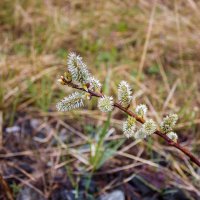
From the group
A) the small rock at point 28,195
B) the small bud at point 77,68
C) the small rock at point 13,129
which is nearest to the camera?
the small bud at point 77,68

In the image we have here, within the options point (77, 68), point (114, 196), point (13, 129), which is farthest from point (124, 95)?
point (13, 129)

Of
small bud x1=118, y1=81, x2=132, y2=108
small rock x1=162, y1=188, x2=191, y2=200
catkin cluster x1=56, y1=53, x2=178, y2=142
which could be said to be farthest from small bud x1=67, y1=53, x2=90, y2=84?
small rock x1=162, y1=188, x2=191, y2=200

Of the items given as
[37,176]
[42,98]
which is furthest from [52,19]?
[37,176]

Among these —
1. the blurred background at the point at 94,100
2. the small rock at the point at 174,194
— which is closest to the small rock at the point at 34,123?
the blurred background at the point at 94,100

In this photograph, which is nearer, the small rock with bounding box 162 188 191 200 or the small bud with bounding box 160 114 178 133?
the small bud with bounding box 160 114 178 133

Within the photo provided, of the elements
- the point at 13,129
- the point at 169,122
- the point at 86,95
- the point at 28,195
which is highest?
the point at 86,95

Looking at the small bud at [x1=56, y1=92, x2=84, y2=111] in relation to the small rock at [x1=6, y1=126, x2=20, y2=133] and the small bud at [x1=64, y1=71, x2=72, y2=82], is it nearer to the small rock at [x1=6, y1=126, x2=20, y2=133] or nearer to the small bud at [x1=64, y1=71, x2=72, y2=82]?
the small bud at [x1=64, y1=71, x2=72, y2=82]

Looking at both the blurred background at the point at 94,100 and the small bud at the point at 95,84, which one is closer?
the small bud at the point at 95,84

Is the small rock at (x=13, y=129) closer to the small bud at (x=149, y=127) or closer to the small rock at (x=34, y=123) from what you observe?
the small rock at (x=34, y=123)

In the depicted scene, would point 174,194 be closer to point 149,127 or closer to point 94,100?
point 94,100
